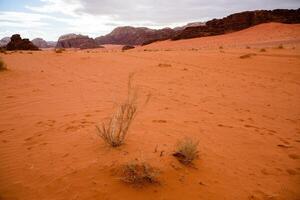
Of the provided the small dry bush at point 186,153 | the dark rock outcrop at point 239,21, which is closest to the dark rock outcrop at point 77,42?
the dark rock outcrop at point 239,21

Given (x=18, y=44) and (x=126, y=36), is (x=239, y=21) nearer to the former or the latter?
(x=18, y=44)

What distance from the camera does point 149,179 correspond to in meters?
3.05

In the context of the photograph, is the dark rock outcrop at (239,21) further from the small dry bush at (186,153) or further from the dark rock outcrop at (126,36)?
the small dry bush at (186,153)

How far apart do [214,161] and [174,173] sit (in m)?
0.68

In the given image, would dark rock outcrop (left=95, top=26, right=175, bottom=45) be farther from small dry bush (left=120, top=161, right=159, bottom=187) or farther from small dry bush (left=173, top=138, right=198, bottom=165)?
small dry bush (left=120, top=161, right=159, bottom=187)

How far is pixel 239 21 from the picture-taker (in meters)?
42.8

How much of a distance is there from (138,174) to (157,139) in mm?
1084

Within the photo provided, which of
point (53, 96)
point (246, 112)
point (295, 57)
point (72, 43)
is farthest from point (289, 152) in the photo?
point (72, 43)

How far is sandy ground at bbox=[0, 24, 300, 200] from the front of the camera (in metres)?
3.01

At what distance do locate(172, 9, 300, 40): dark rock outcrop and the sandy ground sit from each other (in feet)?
118

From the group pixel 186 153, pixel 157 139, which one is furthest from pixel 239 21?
pixel 186 153

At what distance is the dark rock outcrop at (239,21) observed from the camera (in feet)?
133

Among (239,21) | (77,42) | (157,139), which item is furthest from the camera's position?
(77,42)

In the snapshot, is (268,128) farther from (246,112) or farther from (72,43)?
(72,43)
